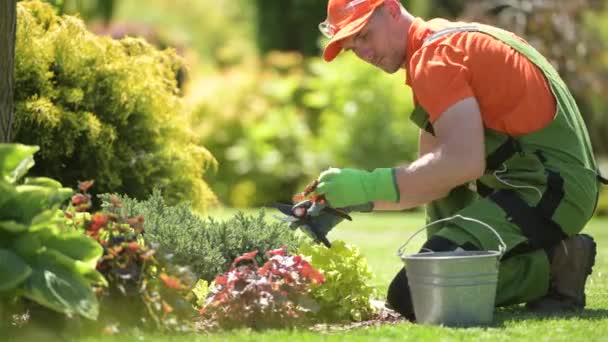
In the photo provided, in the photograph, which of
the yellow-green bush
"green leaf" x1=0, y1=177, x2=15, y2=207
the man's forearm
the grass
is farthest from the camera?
the yellow-green bush

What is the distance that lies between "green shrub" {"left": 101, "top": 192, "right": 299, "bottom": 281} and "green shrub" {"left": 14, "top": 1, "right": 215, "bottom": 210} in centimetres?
145

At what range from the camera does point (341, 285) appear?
505 centimetres

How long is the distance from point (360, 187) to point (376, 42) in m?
0.78

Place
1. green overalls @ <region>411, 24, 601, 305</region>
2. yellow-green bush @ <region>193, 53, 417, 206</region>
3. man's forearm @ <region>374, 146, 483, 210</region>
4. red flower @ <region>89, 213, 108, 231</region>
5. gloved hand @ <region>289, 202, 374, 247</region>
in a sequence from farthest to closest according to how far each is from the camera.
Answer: yellow-green bush @ <region>193, 53, 417, 206</region> < gloved hand @ <region>289, 202, 374, 247</region> < green overalls @ <region>411, 24, 601, 305</region> < man's forearm @ <region>374, 146, 483, 210</region> < red flower @ <region>89, 213, 108, 231</region>

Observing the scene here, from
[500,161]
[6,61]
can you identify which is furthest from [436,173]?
[6,61]

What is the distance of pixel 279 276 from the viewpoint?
4.73 m

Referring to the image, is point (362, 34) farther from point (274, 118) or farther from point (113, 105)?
point (274, 118)

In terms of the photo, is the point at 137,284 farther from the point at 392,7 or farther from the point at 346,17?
the point at 392,7

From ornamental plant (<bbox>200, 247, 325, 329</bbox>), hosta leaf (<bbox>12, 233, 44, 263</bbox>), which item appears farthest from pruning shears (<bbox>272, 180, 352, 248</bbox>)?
hosta leaf (<bbox>12, 233, 44, 263</bbox>)

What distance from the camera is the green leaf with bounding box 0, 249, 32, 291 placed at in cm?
400

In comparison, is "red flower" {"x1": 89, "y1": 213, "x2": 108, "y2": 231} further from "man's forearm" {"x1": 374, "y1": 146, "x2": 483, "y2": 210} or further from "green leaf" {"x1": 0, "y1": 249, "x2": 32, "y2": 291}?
"man's forearm" {"x1": 374, "y1": 146, "x2": 483, "y2": 210}

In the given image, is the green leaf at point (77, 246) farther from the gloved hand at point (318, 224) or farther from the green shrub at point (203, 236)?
the gloved hand at point (318, 224)

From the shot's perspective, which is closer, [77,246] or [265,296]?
[77,246]

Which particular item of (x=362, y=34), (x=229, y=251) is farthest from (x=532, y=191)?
(x=229, y=251)
